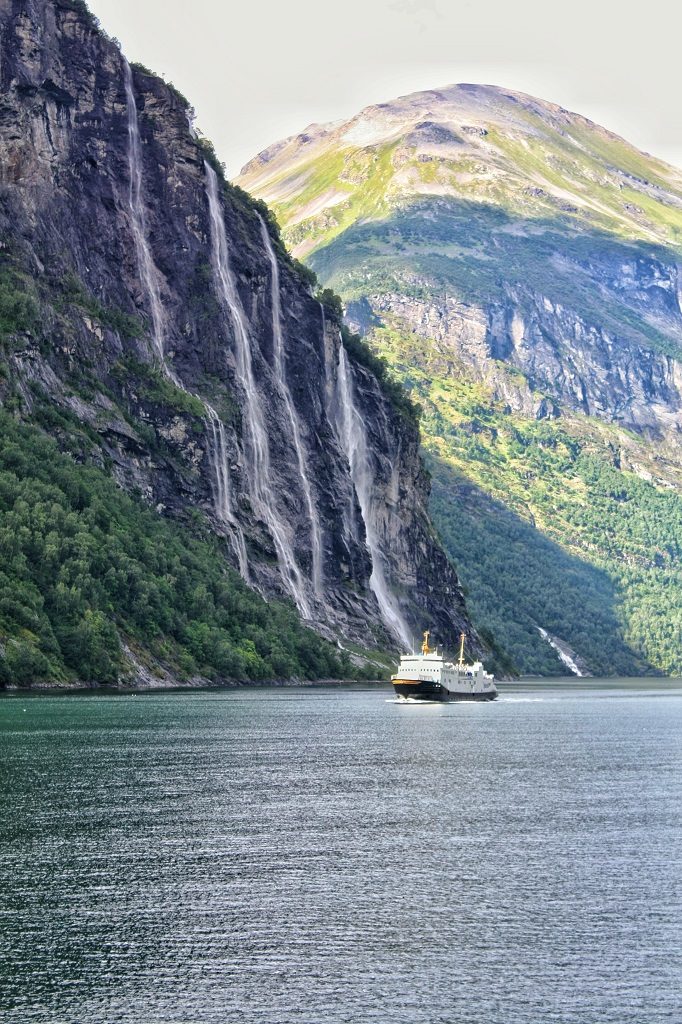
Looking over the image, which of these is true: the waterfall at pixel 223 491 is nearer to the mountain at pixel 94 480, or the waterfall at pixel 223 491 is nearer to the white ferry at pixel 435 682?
the mountain at pixel 94 480

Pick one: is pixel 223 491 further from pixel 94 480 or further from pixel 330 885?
pixel 330 885

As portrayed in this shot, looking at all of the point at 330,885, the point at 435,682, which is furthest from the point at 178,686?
the point at 330,885

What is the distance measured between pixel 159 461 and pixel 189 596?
25062 millimetres

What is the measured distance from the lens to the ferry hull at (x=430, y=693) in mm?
158875

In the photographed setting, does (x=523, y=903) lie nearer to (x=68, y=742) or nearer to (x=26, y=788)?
(x=26, y=788)

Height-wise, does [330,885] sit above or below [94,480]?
below

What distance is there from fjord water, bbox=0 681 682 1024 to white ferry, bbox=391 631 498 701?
76753 mm

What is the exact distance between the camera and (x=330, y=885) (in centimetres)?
4338

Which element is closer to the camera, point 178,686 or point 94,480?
point 178,686

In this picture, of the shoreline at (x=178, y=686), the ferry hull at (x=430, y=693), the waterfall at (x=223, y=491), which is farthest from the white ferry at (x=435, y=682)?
the waterfall at (x=223, y=491)

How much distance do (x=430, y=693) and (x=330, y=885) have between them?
4737 inches

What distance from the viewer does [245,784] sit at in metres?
64.2

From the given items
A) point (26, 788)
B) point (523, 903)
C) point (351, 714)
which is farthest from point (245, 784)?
point (351, 714)

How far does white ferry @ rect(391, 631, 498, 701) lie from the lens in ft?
524
